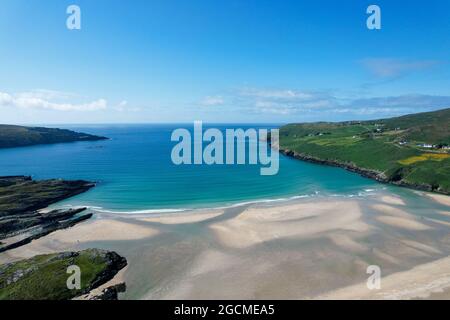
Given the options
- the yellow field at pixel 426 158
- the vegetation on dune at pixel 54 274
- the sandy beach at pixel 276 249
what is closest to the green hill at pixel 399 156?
the yellow field at pixel 426 158

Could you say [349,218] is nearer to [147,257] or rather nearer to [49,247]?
[147,257]

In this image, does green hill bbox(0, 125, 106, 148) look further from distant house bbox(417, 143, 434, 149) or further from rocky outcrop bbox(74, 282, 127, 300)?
distant house bbox(417, 143, 434, 149)

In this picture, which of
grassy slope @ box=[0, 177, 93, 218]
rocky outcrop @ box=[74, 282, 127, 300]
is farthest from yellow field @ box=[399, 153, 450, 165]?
grassy slope @ box=[0, 177, 93, 218]

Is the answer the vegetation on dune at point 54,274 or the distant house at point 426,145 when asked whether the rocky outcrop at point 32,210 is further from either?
the distant house at point 426,145

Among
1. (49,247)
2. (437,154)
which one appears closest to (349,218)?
(49,247)
